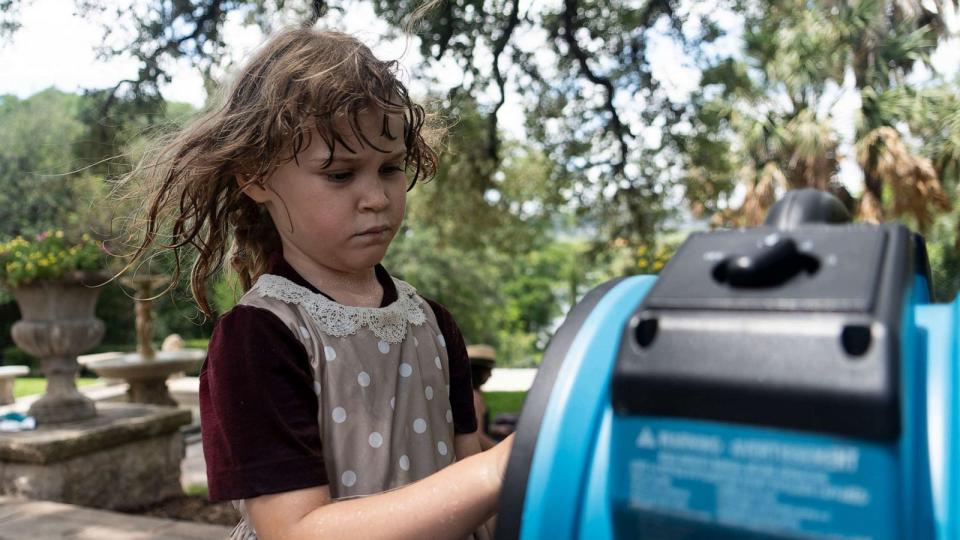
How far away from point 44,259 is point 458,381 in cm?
492

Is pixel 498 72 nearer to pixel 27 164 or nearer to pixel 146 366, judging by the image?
pixel 146 366

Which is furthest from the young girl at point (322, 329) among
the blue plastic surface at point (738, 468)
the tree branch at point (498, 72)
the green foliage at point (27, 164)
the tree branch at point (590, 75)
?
the green foliage at point (27, 164)

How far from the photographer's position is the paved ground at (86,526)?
10.9 feet

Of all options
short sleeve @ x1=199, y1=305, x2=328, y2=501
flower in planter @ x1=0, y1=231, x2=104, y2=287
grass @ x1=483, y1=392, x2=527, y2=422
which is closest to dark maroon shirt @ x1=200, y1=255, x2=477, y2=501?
short sleeve @ x1=199, y1=305, x2=328, y2=501

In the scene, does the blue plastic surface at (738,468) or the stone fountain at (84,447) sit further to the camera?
the stone fountain at (84,447)

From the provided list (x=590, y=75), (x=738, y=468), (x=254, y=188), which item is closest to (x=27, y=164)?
(x=590, y=75)

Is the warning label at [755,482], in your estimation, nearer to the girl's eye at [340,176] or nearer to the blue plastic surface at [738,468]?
the blue plastic surface at [738,468]

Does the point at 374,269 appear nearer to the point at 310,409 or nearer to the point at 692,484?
the point at 310,409

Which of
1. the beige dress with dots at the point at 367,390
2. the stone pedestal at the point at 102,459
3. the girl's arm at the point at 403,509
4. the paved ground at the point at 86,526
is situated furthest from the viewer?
the stone pedestal at the point at 102,459

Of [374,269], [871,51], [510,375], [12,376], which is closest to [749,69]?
[871,51]

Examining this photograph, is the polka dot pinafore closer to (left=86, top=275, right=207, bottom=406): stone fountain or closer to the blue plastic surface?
the blue plastic surface

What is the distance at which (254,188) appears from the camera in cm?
118

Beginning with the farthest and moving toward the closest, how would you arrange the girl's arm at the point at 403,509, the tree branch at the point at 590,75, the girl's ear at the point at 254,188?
the tree branch at the point at 590,75 < the girl's ear at the point at 254,188 < the girl's arm at the point at 403,509

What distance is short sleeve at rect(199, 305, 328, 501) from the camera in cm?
90
